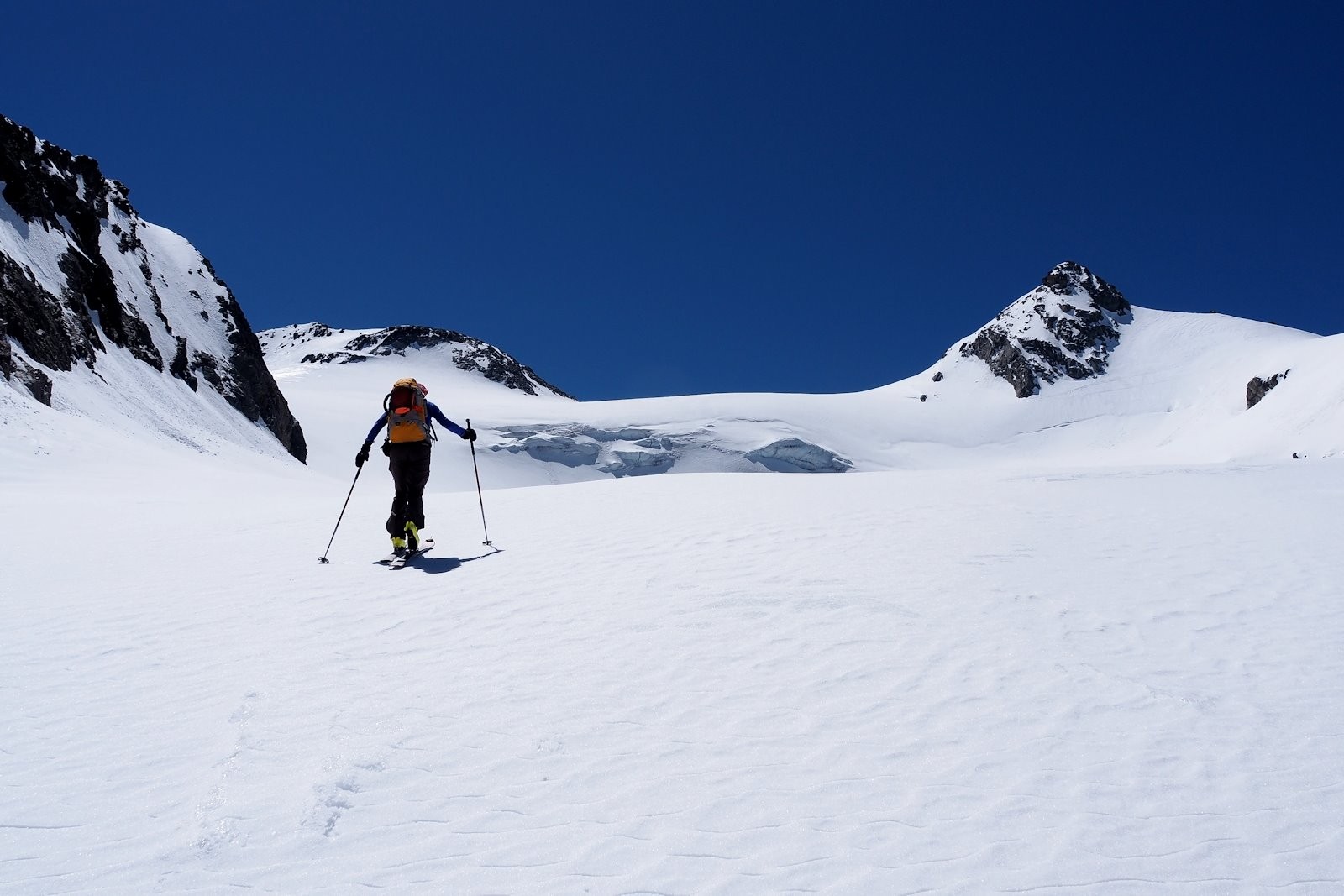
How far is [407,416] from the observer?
996 cm

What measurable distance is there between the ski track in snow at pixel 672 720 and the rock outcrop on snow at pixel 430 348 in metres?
113

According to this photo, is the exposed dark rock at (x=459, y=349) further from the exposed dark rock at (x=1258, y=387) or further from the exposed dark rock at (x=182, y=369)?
the exposed dark rock at (x=1258, y=387)

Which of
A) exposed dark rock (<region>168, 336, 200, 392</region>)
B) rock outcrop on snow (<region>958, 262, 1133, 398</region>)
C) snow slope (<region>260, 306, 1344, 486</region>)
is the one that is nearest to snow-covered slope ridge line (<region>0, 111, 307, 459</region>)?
exposed dark rock (<region>168, 336, 200, 392</region>)

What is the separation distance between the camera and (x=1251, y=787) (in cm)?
429

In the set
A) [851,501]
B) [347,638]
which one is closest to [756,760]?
[347,638]

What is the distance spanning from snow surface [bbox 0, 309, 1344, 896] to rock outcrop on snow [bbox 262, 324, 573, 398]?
360 feet

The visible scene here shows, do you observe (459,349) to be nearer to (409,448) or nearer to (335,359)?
(335,359)

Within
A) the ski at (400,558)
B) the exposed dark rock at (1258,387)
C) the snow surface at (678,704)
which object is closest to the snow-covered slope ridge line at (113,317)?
the snow surface at (678,704)

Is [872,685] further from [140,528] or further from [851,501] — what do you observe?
[140,528]

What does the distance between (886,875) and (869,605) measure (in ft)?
14.0

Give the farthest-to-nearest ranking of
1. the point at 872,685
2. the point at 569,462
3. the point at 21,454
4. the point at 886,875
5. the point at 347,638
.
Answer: the point at 569,462 < the point at 21,454 < the point at 347,638 < the point at 872,685 < the point at 886,875

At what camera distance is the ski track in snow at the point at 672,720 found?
3.44m

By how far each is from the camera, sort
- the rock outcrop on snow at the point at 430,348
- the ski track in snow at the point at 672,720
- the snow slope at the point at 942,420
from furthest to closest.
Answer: the rock outcrop on snow at the point at 430,348 < the snow slope at the point at 942,420 < the ski track in snow at the point at 672,720

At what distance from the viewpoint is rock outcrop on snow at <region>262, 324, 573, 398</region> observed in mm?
117938
